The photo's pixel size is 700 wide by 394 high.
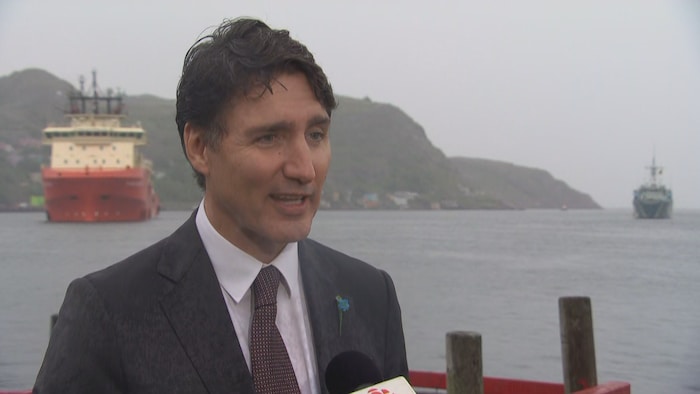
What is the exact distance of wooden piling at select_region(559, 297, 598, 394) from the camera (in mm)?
7176

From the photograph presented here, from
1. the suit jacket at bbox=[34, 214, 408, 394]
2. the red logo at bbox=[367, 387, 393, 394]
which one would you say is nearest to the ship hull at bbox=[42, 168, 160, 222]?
the suit jacket at bbox=[34, 214, 408, 394]

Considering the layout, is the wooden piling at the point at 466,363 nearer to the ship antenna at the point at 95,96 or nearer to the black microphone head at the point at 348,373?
the black microphone head at the point at 348,373

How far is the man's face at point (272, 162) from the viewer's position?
61.2 inches

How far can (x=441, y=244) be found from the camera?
65.7 meters

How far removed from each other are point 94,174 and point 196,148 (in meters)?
Answer: 55.2

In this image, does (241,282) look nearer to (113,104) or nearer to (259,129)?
(259,129)

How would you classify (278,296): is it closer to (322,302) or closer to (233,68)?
(322,302)

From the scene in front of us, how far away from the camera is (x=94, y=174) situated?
54500mm

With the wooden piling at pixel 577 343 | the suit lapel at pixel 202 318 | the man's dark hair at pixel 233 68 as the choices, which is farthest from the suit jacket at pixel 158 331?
the wooden piling at pixel 577 343

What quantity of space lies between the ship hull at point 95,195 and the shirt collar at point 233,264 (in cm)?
5483

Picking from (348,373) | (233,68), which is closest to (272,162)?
(233,68)

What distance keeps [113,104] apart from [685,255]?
41.8m

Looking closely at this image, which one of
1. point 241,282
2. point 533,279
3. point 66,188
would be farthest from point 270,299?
point 66,188

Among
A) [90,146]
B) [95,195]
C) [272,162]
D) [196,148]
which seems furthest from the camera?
[90,146]
